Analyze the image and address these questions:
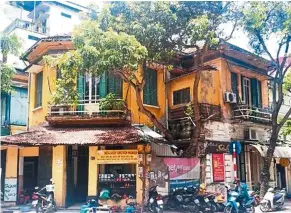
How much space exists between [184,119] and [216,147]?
171 cm

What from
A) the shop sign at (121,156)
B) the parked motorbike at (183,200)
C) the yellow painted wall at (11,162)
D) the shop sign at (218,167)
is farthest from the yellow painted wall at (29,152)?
the shop sign at (218,167)

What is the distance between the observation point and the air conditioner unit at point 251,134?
15.3 metres

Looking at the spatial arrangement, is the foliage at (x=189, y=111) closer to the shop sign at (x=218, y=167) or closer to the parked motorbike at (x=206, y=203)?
the shop sign at (x=218, y=167)

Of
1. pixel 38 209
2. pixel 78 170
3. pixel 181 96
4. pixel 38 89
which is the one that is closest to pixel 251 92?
pixel 181 96

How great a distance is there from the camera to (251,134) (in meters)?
15.5

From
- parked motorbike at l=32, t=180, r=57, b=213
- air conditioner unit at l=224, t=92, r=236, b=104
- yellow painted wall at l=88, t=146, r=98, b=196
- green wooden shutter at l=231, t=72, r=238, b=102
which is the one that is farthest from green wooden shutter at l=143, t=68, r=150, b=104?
parked motorbike at l=32, t=180, r=57, b=213

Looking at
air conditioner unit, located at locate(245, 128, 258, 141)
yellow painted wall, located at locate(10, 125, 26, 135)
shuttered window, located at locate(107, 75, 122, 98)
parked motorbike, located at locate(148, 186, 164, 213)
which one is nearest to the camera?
parked motorbike, located at locate(148, 186, 164, 213)

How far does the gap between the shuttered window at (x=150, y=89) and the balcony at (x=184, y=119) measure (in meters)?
1.06

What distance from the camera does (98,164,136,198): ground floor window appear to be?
12.0 metres

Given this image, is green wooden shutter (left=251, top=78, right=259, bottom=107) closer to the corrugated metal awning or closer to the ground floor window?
the corrugated metal awning

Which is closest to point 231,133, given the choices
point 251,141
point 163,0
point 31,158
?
point 251,141

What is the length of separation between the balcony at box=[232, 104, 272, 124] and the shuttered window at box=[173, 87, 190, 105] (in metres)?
2.07

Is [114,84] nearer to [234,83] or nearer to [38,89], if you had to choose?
[38,89]

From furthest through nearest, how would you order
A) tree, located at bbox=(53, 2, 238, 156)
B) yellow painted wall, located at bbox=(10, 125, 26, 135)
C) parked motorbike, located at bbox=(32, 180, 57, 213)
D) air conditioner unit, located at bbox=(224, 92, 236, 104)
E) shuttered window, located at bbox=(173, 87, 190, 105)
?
yellow painted wall, located at bbox=(10, 125, 26, 135) < shuttered window, located at bbox=(173, 87, 190, 105) < air conditioner unit, located at bbox=(224, 92, 236, 104) < parked motorbike, located at bbox=(32, 180, 57, 213) < tree, located at bbox=(53, 2, 238, 156)
